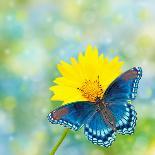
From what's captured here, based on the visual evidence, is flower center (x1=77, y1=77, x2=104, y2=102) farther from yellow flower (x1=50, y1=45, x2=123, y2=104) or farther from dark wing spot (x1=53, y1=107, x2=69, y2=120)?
A: dark wing spot (x1=53, y1=107, x2=69, y2=120)

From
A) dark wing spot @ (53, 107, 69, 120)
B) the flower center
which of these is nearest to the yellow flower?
the flower center

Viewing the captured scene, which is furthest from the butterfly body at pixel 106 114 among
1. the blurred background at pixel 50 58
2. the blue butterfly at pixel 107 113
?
the blurred background at pixel 50 58

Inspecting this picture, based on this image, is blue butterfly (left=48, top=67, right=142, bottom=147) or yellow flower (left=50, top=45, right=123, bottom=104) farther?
yellow flower (left=50, top=45, right=123, bottom=104)

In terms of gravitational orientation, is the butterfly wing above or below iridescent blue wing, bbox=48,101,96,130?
above

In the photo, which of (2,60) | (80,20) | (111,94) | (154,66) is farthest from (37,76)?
(111,94)

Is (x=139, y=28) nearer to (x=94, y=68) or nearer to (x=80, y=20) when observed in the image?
(x=80, y=20)

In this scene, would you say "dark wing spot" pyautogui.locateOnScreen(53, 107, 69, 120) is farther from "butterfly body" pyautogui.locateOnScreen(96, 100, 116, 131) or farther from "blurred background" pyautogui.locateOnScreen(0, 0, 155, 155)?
"blurred background" pyautogui.locateOnScreen(0, 0, 155, 155)

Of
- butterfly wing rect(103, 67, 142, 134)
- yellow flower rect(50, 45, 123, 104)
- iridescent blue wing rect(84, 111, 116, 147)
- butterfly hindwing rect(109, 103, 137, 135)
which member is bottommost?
iridescent blue wing rect(84, 111, 116, 147)
